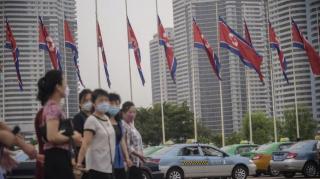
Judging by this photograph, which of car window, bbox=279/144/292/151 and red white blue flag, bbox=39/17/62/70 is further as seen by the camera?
red white blue flag, bbox=39/17/62/70

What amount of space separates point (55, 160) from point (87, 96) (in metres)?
2.16

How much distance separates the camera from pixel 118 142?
8.55 metres

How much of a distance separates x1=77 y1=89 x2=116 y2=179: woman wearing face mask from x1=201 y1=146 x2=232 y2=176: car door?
13537 millimetres

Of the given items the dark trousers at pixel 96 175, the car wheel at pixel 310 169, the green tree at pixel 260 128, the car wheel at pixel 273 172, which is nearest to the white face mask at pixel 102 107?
the dark trousers at pixel 96 175

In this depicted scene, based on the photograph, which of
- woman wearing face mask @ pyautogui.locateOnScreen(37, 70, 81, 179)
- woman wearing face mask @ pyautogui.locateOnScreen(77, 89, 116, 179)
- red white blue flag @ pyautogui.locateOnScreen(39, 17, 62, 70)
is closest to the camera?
woman wearing face mask @ pyautogui.locateOnScreen(37, 70, 81, 179)

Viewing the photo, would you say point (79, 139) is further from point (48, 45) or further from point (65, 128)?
point (48, 45)

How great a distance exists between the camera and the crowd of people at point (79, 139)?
19.9 feet

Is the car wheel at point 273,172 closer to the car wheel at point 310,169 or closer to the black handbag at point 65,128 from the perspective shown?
the car wheel at point 310,169

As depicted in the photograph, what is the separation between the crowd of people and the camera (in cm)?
607

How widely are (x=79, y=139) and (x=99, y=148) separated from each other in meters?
1.19

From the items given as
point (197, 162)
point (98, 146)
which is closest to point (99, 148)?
point (98, 146)

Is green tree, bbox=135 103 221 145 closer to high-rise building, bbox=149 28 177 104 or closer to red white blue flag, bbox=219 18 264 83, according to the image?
high-rise building, bbox=149 28 177 104

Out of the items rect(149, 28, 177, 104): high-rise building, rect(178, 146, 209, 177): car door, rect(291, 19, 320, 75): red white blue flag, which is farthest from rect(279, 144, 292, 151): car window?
rect(149, 28, 177, 104): high-rise building

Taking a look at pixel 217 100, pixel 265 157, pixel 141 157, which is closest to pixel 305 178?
pixel 265 157
